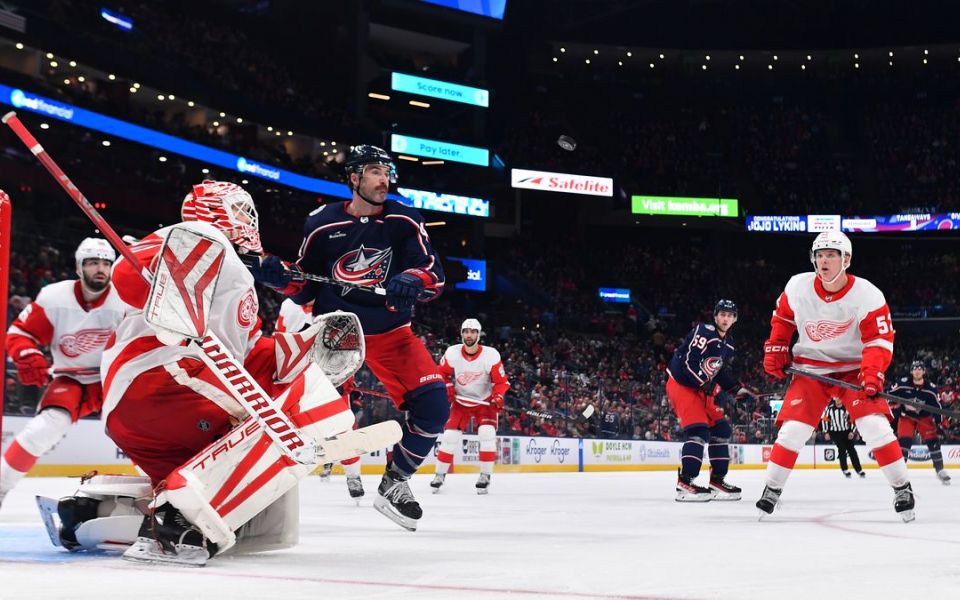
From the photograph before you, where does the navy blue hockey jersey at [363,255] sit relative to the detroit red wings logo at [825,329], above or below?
above

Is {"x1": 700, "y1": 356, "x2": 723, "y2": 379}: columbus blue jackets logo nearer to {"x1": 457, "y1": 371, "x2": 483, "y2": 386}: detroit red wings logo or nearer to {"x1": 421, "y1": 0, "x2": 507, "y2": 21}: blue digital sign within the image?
{"x1": 457, "y1": 371, "x2": 483, "y2": 386}: detroit red wings logo

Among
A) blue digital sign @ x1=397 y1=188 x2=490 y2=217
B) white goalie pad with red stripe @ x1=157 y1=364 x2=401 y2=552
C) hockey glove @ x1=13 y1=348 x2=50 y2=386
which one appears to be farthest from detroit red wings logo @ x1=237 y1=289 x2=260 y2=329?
blue digital sign @ x1=397 y1=188 x2=490 y2=217

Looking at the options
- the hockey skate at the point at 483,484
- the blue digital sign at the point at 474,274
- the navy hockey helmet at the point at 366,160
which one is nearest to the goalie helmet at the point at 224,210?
the navy hockey helmet at the point at 366,160

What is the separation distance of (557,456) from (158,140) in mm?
14174

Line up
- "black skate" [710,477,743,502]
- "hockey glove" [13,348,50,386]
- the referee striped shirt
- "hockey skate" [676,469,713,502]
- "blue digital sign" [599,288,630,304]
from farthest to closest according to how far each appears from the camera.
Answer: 1. "blue digital sign" [599,288,630,304]
2. the referee striped shirt
3. "black skate" [710,477,743,502]
4. "hockey skate" [676,469,713,502]
5. "hockey glove" [13,348,50,386]

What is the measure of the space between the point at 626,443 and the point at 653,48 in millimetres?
25770

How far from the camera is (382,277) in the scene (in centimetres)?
578

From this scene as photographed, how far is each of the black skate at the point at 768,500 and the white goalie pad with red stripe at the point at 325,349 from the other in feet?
11.7

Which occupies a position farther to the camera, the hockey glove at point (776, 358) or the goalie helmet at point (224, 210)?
the hockey glove at point (776, 358)

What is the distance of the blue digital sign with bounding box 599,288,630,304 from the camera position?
37.4 m

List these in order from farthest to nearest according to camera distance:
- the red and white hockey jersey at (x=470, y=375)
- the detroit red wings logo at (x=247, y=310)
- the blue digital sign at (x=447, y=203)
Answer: the blue digital sign at (x=447, y=203) → the red and white hockey jersey at (x=470, y=375) → the detroit red wings logo at (x=247, y=310)

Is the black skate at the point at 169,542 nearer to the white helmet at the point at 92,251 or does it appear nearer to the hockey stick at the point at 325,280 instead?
the hockey stick at the point at 325,280

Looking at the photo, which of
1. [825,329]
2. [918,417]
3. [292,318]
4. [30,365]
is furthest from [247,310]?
[918,417]

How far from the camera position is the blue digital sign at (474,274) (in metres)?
34.0
